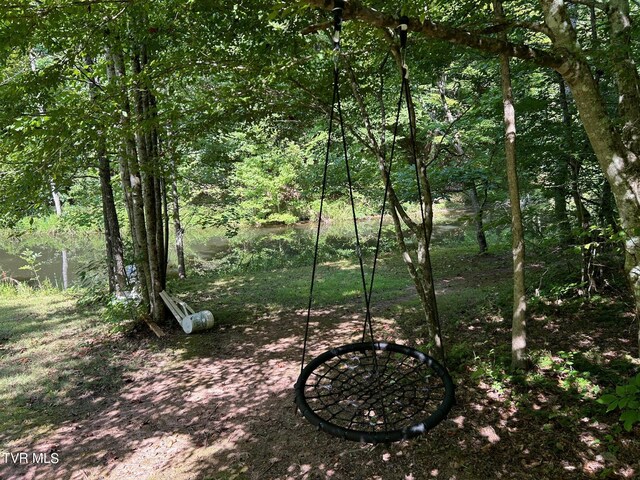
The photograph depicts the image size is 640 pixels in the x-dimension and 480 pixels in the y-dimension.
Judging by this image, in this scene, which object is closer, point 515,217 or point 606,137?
point 606,137

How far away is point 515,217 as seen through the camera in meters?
3.35

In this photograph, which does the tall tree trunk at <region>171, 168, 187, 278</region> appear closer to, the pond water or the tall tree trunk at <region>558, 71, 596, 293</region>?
the pond water

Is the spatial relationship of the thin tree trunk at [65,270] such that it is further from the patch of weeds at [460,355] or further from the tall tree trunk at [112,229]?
the patch of weeds at [460,355]

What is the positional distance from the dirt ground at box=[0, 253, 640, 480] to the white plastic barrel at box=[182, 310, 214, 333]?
1.00m

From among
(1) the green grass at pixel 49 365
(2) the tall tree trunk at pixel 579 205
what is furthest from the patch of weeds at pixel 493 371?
(1) the green grass at pixel 49 365

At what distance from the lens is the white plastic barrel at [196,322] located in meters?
5.68

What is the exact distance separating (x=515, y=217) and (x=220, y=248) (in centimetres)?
1370

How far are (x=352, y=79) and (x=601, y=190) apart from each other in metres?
3.19

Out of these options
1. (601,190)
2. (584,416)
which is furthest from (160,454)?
(601,190)

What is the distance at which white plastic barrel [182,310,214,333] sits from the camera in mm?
5680

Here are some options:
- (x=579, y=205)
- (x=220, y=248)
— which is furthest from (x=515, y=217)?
(x=220, y=248)

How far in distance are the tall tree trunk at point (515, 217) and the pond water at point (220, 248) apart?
9.13 m

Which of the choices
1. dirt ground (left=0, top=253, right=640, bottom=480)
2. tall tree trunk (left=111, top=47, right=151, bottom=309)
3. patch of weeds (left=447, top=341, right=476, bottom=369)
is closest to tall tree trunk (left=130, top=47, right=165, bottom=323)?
tall tree trunk (left=111, top=47, right=151, bottom=309)

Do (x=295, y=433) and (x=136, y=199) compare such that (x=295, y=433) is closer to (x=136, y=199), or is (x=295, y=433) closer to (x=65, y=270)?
(x=136, y=199)
